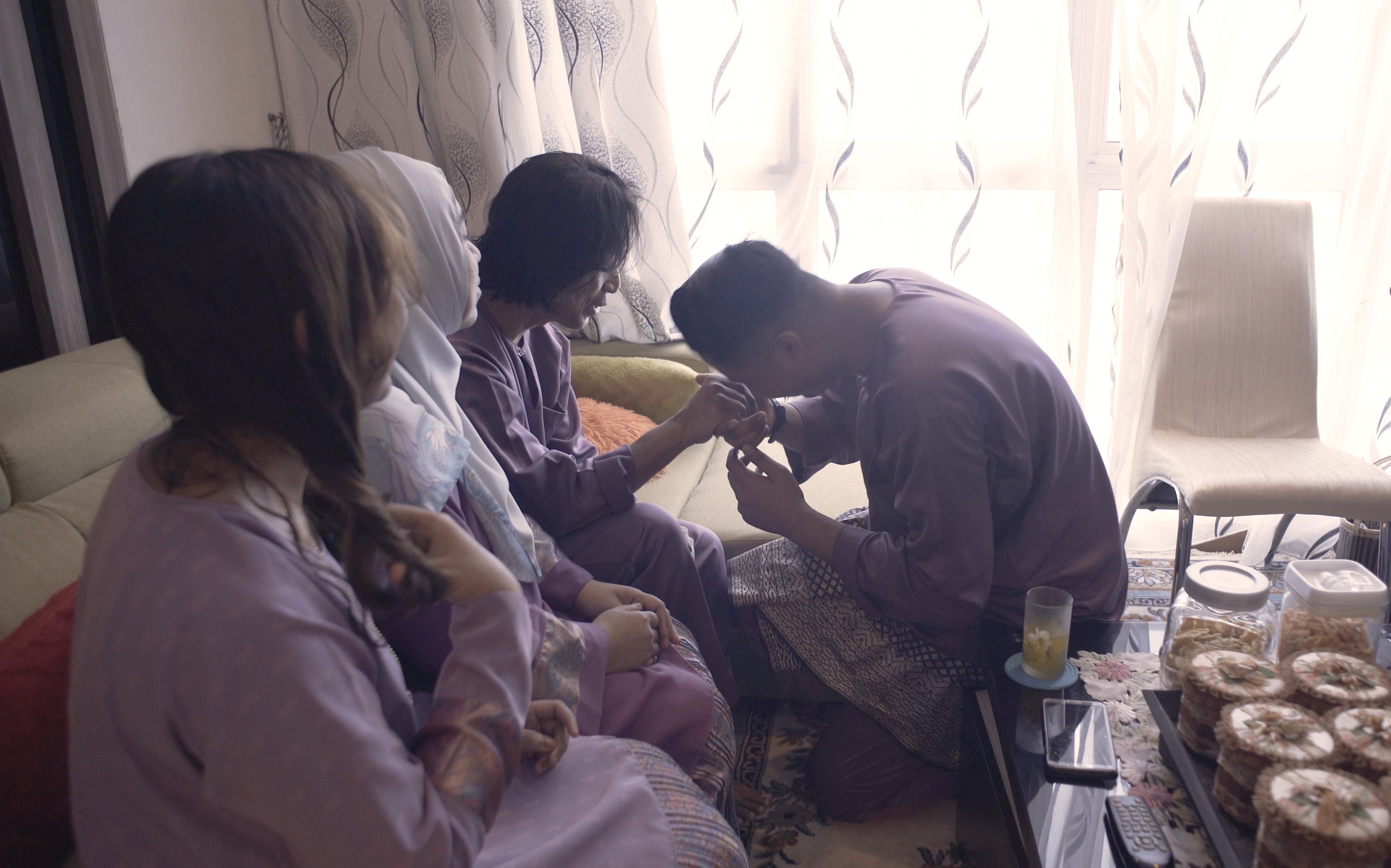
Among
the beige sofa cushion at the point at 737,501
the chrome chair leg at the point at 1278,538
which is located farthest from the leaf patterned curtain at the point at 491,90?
the chrome chair leg at the point at 1278,538

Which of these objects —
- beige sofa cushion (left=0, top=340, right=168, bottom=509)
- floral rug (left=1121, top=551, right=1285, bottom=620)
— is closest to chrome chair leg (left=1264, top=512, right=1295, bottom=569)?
floral rug (left=1121, top=551, right=1285, bottom=620)

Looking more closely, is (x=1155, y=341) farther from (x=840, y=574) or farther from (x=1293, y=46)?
(x=840, y=574)

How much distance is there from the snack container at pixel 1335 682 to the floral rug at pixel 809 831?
722mm

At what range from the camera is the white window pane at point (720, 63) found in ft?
8.23

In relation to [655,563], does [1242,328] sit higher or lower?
higher

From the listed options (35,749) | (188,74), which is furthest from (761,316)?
(188,74)

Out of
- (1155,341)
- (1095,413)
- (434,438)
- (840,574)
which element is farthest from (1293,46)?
(434,438)

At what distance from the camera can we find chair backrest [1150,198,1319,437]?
2195 millimetres

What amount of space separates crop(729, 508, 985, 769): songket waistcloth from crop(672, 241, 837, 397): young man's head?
374 millimetres

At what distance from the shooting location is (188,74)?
2271mm

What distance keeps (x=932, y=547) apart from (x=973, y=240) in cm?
152

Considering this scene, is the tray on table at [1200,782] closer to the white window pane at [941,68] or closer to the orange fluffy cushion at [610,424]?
the orange fluffy cushion at [610,424]

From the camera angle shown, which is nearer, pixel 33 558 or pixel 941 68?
pixel 33 558

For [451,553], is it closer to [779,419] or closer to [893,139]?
[779,419]
